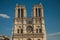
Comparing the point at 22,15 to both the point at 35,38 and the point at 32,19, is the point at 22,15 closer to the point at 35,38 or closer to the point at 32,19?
the point at 32,19

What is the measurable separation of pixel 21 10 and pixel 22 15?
1.96m

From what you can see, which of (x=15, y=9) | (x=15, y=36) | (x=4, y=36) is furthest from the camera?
(x=4, y=36)

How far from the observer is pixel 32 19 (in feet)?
191

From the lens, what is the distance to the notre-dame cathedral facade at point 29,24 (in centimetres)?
5603

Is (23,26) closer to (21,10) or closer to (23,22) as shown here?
(23,22)

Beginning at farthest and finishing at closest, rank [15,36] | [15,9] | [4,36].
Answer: [4,36], [15,9], [15,36]

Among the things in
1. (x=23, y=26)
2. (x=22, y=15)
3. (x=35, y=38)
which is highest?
(x=22, y=15)

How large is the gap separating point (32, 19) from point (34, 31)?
4011 millimetres

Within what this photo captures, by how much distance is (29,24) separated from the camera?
58469 mm

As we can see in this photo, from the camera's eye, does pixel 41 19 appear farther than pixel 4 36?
No

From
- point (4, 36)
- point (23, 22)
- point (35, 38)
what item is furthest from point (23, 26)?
point (4, 36)

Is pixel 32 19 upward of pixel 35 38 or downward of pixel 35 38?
upward

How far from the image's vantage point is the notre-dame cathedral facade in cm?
5603

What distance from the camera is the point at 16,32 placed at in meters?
56.6
